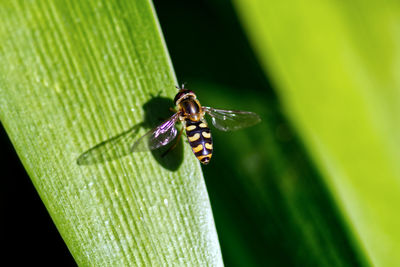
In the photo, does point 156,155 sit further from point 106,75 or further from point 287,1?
point 287,1

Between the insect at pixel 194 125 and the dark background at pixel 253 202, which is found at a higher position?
the insect at pixel 194 125

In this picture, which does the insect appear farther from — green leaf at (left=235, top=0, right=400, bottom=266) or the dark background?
green leaf at (left=235, top=0, right=400, bottom=266)

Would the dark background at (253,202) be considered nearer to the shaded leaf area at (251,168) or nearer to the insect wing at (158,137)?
the shaded leaf area at (251,168)

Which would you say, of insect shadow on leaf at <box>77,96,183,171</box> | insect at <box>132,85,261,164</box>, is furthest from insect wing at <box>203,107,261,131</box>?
insect shadow on leaf at <box>77,96,183,171</box>

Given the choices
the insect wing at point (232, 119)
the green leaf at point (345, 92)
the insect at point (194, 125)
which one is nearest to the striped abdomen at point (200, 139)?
the insect at point (194, 125)

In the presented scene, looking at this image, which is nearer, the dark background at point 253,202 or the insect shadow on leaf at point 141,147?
the insect shadow on leaf at point 141,147

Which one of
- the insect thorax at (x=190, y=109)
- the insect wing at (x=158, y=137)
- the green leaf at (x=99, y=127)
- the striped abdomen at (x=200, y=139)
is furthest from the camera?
the insect thorax at (x=190, y=109)

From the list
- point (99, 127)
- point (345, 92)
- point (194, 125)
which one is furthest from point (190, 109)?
point (345, 92)
